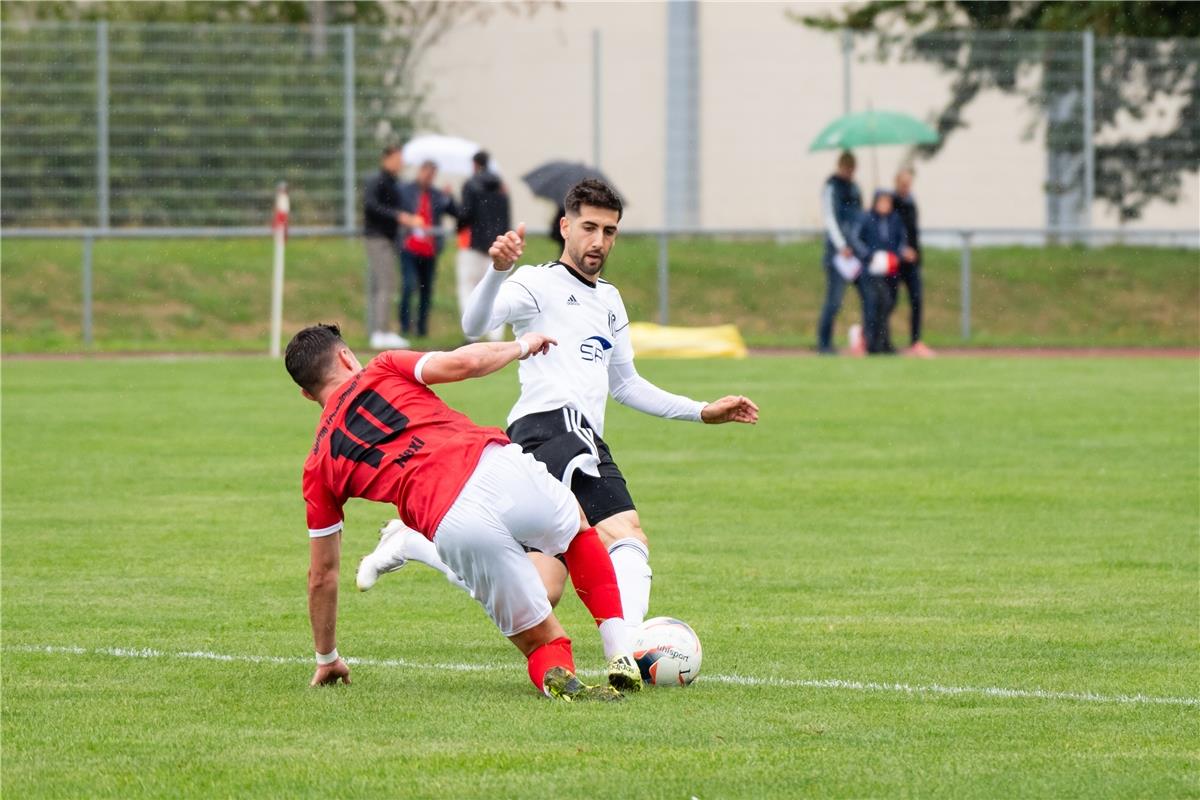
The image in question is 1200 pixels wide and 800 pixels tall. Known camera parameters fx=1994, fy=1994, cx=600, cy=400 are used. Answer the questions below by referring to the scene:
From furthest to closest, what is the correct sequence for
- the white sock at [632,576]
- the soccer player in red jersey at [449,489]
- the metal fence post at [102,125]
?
the metal fence post at [102,125] < the white sock at [632,576] < the soccer player in red jersey at [449,489]

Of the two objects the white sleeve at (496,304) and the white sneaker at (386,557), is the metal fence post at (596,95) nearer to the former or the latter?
the white sneaker at (386,557)

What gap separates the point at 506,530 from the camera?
20.5ft

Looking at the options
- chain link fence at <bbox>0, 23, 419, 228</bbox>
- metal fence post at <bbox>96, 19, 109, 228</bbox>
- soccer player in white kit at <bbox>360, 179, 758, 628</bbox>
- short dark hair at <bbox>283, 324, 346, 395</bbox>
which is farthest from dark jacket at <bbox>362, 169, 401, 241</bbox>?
short dark hair at <bbox>283, 324, 346, 395</bbox>

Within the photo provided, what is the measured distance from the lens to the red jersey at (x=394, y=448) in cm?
626

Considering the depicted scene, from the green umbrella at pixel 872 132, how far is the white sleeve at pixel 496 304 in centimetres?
1972

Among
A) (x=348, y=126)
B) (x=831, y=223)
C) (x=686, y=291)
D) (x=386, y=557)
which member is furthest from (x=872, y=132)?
(x=386, y=557)

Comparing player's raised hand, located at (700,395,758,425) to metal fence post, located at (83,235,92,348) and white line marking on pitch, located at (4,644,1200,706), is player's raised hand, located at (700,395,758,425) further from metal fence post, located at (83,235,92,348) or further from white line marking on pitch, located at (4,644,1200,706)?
metal fence post, located at (83,235,92,348)

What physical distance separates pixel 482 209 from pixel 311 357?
714 inches

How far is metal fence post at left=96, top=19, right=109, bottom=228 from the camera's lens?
2581 centimetres

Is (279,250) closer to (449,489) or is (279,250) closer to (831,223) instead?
(831,223)

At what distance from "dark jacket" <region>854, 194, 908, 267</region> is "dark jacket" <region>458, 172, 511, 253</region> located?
14.3 feet

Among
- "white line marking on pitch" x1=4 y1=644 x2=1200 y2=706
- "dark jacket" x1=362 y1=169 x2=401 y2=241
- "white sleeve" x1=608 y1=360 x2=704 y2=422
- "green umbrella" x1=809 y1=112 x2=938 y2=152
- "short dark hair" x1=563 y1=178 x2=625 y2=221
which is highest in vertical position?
"green umbrella" x1=809 y1=112 x2=938 y2=152

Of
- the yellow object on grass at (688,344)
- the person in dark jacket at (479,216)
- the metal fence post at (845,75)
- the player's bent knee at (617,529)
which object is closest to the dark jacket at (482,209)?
the person in dark jacket at (479,216)

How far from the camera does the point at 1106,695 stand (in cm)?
644
